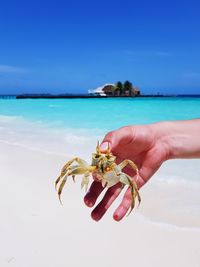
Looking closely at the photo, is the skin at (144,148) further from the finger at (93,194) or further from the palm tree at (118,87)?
the palm tree at (118,87)

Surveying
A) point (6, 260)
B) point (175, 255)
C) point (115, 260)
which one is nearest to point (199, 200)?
point (175, 255)

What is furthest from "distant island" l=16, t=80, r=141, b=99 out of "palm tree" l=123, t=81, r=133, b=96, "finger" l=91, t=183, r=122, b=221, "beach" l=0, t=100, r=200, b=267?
"finger" l=91, t=183, r=122, b=221

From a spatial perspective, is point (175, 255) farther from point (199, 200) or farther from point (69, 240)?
point (199, 200)

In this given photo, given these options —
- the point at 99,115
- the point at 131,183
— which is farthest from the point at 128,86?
the point at 131,183

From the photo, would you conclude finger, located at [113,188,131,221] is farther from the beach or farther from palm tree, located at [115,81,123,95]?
palm tree, located at [115,81,123,95]

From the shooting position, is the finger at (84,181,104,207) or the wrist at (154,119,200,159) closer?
the finger at (84,181,104,207)

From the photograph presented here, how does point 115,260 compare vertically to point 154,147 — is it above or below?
below

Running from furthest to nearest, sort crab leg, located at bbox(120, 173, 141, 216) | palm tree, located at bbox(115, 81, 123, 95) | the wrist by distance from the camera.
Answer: palm tree, located at bbox(115, 81, 123, 95) → the wrist → crab leg, located at bbox(120, 173, 141, 216)
